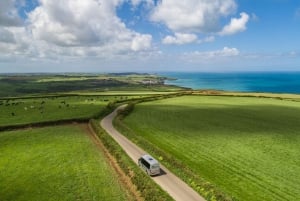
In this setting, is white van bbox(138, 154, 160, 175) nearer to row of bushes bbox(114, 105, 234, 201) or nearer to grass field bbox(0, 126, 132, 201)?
row of bushes bbox(114, 105, 234, 201)

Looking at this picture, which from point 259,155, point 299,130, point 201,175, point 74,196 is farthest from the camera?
point 299,130

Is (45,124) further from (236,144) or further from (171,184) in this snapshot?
(171,184)

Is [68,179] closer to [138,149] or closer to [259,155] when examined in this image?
[138,149]

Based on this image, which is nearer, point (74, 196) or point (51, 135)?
point (74, 196)

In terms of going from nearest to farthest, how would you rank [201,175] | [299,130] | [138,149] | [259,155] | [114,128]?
[201,175], [259,155], [138,149], [299,130], [114,128]

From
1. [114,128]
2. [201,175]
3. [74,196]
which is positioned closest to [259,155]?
[201,175]

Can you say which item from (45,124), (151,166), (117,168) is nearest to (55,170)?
(117,168)
